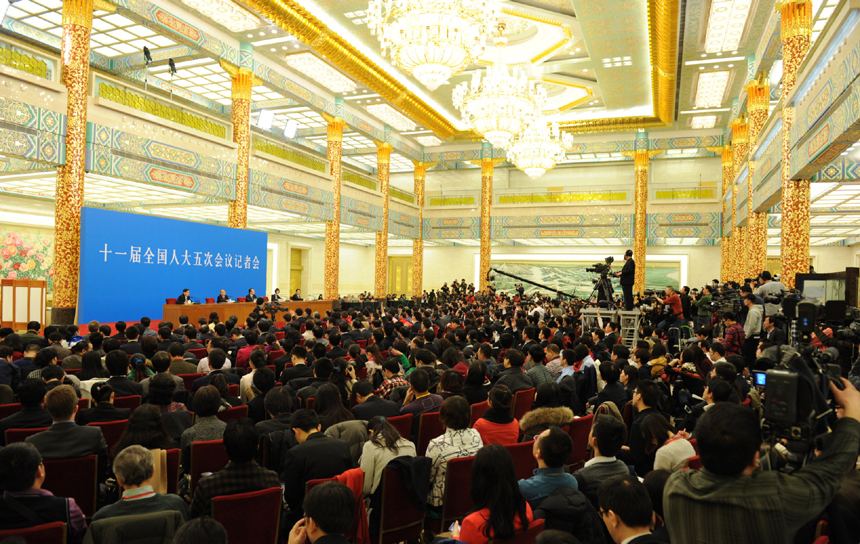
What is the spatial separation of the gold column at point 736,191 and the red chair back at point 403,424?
44.9 feet

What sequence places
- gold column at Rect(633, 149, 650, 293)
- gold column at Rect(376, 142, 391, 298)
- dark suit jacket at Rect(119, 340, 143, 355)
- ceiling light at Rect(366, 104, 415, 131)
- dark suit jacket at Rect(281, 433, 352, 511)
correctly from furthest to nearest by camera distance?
gold column at Rect(376, 142, 391, 298)
gold column at Rect(633, 149, 650, 293)
ceiling light at Rect(366, 104, 415, 131)
dark suit jacket at Rect(119, 340, 143, 355)
dark suit jacket at Rect(281, 433, 352, 511)

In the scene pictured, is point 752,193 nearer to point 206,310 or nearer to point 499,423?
point 499,423

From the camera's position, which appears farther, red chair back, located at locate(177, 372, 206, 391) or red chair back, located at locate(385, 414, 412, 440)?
red chair back, located at locate(177, 372, 206, 391)

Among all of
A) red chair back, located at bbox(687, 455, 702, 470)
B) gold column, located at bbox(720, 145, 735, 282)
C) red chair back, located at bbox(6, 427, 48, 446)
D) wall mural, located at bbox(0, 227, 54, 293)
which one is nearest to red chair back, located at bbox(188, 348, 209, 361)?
red chair back, located at bbox(6, 427, 48, 446)

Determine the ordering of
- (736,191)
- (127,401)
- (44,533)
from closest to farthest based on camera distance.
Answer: (44,533)
(127,401)
(736,191)

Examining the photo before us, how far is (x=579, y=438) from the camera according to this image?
12.1ft

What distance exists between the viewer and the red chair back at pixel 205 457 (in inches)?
119

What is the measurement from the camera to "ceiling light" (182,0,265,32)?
11.4 metres

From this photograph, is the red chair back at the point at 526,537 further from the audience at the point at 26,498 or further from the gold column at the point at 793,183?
the gold column at the point at 793,183

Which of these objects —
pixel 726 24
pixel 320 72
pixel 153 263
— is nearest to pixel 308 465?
pixel 153 263

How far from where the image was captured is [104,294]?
34.1 feet

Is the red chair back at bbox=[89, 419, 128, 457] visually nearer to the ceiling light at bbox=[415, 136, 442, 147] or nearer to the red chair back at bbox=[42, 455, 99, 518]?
the red chair back at bbox=[42, 455, 99, 518]

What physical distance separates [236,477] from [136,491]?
1.36 feet

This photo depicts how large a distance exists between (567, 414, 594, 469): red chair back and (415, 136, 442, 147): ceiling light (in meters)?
18.5
